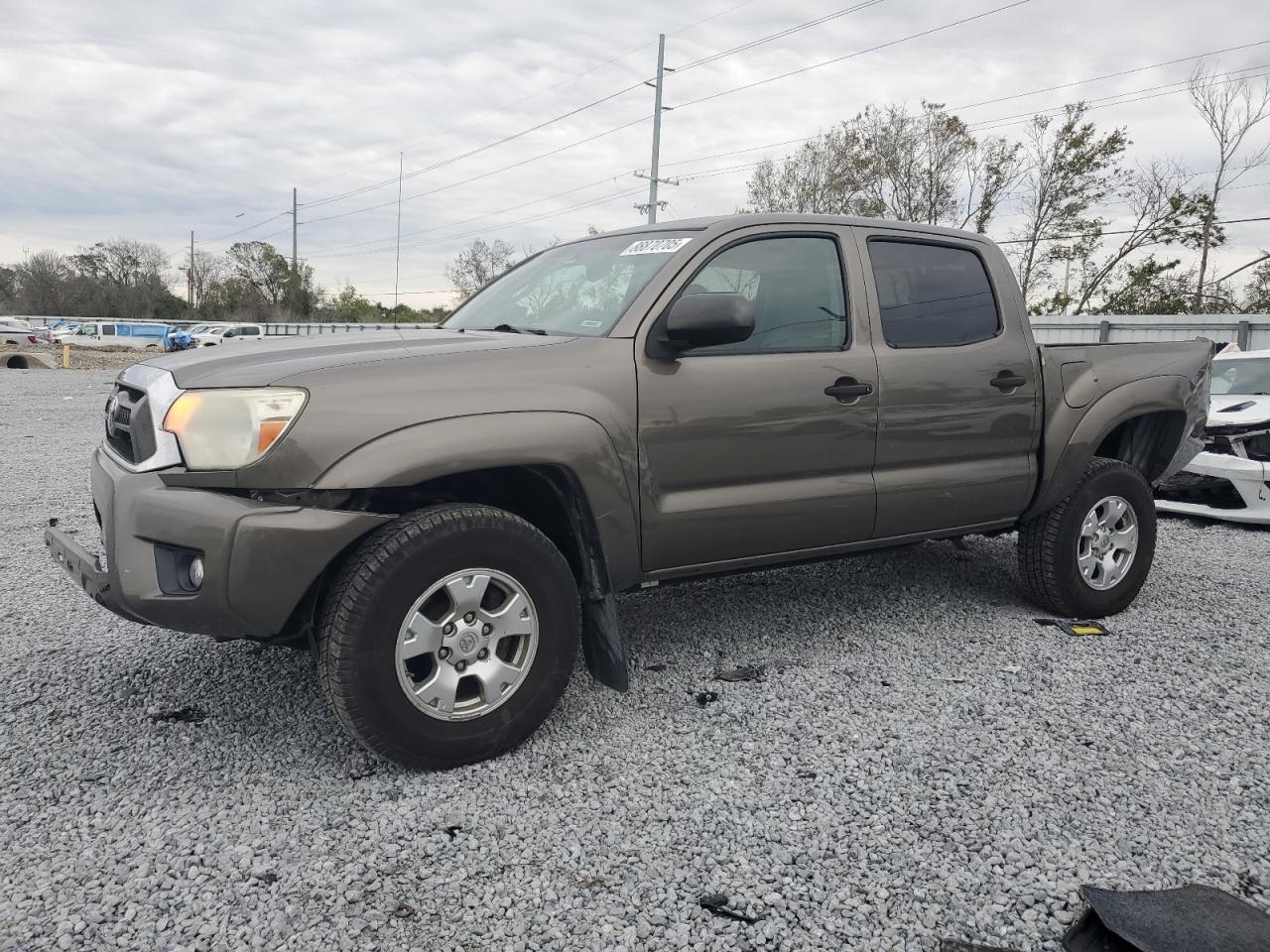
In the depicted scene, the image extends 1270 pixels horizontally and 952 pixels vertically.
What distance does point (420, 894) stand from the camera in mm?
2361

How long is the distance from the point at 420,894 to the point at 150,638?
7.87 ft

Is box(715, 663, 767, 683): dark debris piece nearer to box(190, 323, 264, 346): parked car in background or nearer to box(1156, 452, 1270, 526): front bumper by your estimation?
box(1156, 452, 1270, 526): front bumper

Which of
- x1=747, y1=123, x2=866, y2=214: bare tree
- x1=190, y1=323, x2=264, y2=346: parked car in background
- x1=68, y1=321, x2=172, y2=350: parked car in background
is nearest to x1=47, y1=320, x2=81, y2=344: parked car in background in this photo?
x1=68, y1=321, x2=172, y2=350: parked car in background

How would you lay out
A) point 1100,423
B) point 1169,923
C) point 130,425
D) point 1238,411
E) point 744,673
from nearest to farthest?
point 1169,923 → point 130,425 → point 744,673 → point 1100,423 → point 1238,411

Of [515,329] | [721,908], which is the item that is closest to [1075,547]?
[515,329]

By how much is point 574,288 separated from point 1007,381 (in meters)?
1.98

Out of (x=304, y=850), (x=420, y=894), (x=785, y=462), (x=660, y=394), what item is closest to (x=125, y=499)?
(x=304, y=850)

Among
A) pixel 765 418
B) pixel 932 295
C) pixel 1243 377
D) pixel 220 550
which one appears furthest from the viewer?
pixel 1243 377

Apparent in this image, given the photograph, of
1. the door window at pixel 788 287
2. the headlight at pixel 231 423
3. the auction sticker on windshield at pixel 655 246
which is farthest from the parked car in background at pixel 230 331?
the headlight at pixel 231 423

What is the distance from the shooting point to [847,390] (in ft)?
12.1

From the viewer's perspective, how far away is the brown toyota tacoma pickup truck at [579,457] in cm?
272

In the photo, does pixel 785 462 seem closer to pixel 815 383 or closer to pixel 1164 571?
pixel 815 383

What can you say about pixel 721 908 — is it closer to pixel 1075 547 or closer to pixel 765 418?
pixel 765 418

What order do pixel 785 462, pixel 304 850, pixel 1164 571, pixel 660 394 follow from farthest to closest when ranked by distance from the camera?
pixel 1164 571 < pixel 785 462 < pixel 660 394 < pixel 304 850
